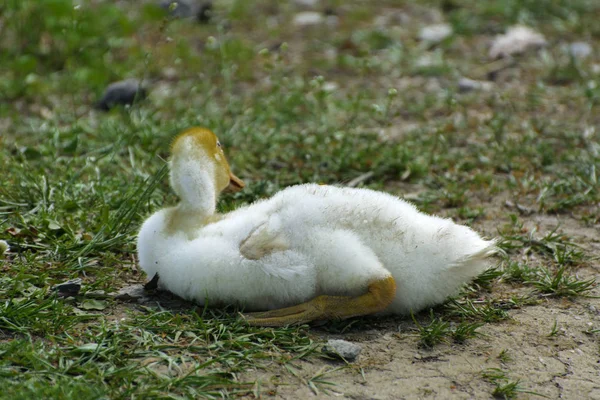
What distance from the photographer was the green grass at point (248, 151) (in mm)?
3684

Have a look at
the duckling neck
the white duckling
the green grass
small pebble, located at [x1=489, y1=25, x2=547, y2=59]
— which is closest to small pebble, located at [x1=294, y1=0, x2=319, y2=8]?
the green grass

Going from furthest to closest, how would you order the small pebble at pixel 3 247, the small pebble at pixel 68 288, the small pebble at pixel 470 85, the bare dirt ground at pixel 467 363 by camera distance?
the small pebble at pixel 470 85, the small pebble at pixel 3 247, the small pebble at pixel 68 288, the bare dirt ground at pixel 467 363

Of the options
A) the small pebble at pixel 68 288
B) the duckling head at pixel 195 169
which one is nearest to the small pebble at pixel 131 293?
the small pebble at pixel 68 288

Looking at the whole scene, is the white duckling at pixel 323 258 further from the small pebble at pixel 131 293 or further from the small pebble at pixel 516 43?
the small pebble at pixel 516 43

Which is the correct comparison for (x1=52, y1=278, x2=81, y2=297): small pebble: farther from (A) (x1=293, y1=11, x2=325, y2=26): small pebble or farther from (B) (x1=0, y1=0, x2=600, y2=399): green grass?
(A) (x1=293, y1=11, x2=325, y2=26): small pebble

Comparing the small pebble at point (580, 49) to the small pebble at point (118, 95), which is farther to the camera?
the small pebble at point (580, 49)

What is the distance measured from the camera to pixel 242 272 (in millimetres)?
3857

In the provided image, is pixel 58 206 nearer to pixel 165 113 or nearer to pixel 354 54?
pixel 165 113

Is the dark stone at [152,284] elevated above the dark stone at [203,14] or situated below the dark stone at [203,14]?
below

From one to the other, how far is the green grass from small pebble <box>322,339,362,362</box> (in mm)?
151

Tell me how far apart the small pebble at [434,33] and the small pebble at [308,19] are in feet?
4.67

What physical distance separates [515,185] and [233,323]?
310 centimetres

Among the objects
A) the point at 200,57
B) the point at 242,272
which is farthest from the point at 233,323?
the point at 200,57

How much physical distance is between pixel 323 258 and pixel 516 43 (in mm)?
6383
